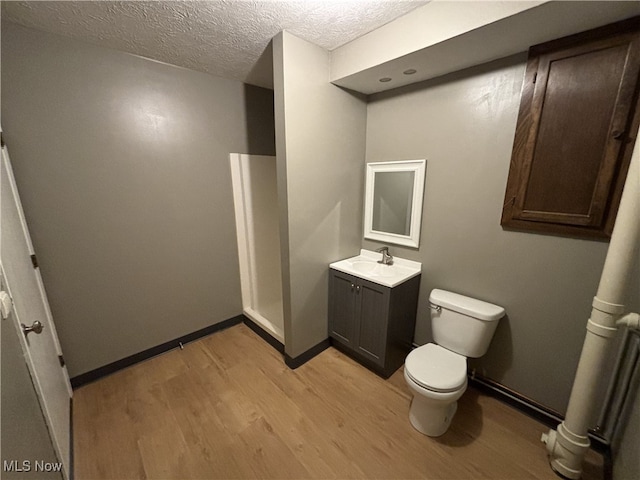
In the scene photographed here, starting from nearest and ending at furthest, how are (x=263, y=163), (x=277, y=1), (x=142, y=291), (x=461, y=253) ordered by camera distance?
1. (x=277, y=1)
2. (x=461, y=253)
3. (x=142, y=291)
4. (x=263, y=163)

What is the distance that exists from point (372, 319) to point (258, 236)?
1.47 meters

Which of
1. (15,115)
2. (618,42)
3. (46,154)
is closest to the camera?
(618,42)

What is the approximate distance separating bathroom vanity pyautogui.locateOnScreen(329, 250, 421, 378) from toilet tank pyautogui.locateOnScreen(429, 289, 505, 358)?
25 centimetres

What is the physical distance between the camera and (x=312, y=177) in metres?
1.79

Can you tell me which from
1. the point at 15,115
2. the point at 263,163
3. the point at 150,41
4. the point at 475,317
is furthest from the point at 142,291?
the point at 475,317

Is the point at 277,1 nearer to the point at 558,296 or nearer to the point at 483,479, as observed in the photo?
the point at 558,296

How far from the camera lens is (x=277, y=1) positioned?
1.24 metres

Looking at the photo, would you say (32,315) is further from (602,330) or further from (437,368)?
(602,330)

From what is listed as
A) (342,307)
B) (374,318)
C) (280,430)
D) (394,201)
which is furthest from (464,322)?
(280,430)

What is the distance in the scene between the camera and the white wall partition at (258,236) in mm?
2355

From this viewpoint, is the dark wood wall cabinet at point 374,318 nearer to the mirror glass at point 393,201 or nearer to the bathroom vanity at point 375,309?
the bathroom vanity at point 375,309

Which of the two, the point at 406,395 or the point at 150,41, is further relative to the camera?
the point at 406,395

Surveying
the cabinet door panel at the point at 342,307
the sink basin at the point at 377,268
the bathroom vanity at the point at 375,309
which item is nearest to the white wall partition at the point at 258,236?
the cabinet door panel at the point at 342,307

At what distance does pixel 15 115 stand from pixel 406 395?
2.95 metres
